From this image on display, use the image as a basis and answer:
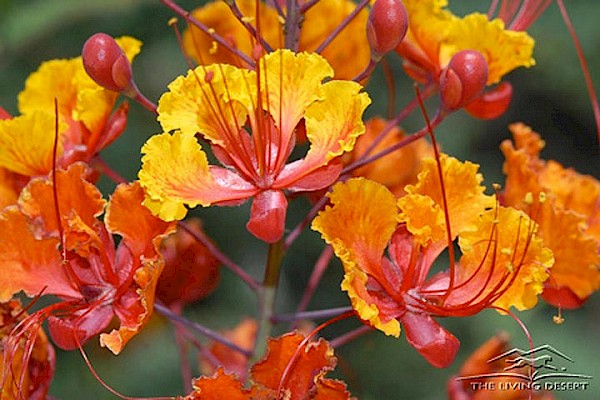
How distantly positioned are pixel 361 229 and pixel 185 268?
2.33ft

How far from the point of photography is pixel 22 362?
2.03m

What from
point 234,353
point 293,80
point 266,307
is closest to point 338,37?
point 293,80

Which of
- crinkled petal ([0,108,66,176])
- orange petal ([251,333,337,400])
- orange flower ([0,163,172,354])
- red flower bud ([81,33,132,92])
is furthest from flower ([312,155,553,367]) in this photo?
crinkled petal ([0,108,66,176])

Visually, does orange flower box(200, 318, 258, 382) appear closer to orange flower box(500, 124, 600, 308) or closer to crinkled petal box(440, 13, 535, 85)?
orange flower box(500, 124, 600, 308)

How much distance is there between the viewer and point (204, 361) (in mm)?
2773

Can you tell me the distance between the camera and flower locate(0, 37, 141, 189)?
2.15m

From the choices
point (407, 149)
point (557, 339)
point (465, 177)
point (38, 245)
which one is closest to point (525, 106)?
point (557, 339)

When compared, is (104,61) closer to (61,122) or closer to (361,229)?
(61,122)

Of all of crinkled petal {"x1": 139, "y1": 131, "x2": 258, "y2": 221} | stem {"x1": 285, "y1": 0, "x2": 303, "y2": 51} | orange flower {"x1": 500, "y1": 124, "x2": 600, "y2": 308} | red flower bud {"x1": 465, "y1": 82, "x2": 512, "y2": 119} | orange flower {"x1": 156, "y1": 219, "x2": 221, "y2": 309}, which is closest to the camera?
crinkled petal {"x1": 139, "y1": 131, "x2": 258, "y2": 221}

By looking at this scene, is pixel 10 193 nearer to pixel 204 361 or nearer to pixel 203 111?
pixel 203 111

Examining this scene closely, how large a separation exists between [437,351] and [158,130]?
6.44 ft

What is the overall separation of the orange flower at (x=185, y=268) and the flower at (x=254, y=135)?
0.58 m

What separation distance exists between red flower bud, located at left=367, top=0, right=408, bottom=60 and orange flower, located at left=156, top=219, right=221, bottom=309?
0.72 m

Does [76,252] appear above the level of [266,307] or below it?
above
